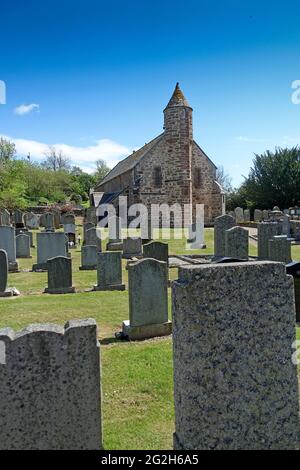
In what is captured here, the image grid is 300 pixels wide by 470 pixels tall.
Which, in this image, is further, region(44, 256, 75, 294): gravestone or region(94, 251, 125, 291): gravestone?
region(94, 251, 125, 291): gravestone

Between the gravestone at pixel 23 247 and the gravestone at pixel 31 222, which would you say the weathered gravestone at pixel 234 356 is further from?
the gravestone at pixel 31 222

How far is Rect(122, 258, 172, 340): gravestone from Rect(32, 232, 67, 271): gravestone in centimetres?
785

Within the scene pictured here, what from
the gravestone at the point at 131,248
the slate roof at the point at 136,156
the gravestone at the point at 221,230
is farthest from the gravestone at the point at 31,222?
the gravestone at the point at 221,230

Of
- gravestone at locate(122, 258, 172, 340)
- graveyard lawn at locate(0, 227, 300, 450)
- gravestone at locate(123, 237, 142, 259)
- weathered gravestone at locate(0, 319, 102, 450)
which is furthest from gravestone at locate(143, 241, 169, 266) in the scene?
weathered gravestone at locate(0, 319, 102, 450)

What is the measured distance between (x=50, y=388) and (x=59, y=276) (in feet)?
26.1

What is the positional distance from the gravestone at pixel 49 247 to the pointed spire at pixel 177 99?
2159 centimetres

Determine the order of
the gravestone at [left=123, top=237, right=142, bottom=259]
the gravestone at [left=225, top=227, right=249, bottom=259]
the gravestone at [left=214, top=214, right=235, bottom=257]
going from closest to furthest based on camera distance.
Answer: the gravestone at [left=225, top=227, right=249, bottom=259]
the gravestone at [left=214, top=214, right=235, bottom=257]
the gravestone at [left=123, top=237, right=142, bottom=259]

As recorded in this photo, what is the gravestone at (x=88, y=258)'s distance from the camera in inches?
566

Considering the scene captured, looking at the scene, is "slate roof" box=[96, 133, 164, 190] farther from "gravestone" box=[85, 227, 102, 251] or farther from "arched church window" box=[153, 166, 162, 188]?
"gravestone" box=[85, 227, 102, 251]

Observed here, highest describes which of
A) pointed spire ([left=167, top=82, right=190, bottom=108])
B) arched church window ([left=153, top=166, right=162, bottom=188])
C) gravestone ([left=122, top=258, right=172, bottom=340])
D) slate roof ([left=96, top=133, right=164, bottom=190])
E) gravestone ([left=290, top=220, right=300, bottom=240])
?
pointed spire ([left=167, top=82, right=190, bottom=108])

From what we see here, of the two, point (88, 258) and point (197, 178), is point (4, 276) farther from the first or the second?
point (197, 178)

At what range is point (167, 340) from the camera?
6.48m

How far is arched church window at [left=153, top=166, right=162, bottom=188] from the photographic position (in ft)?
110
